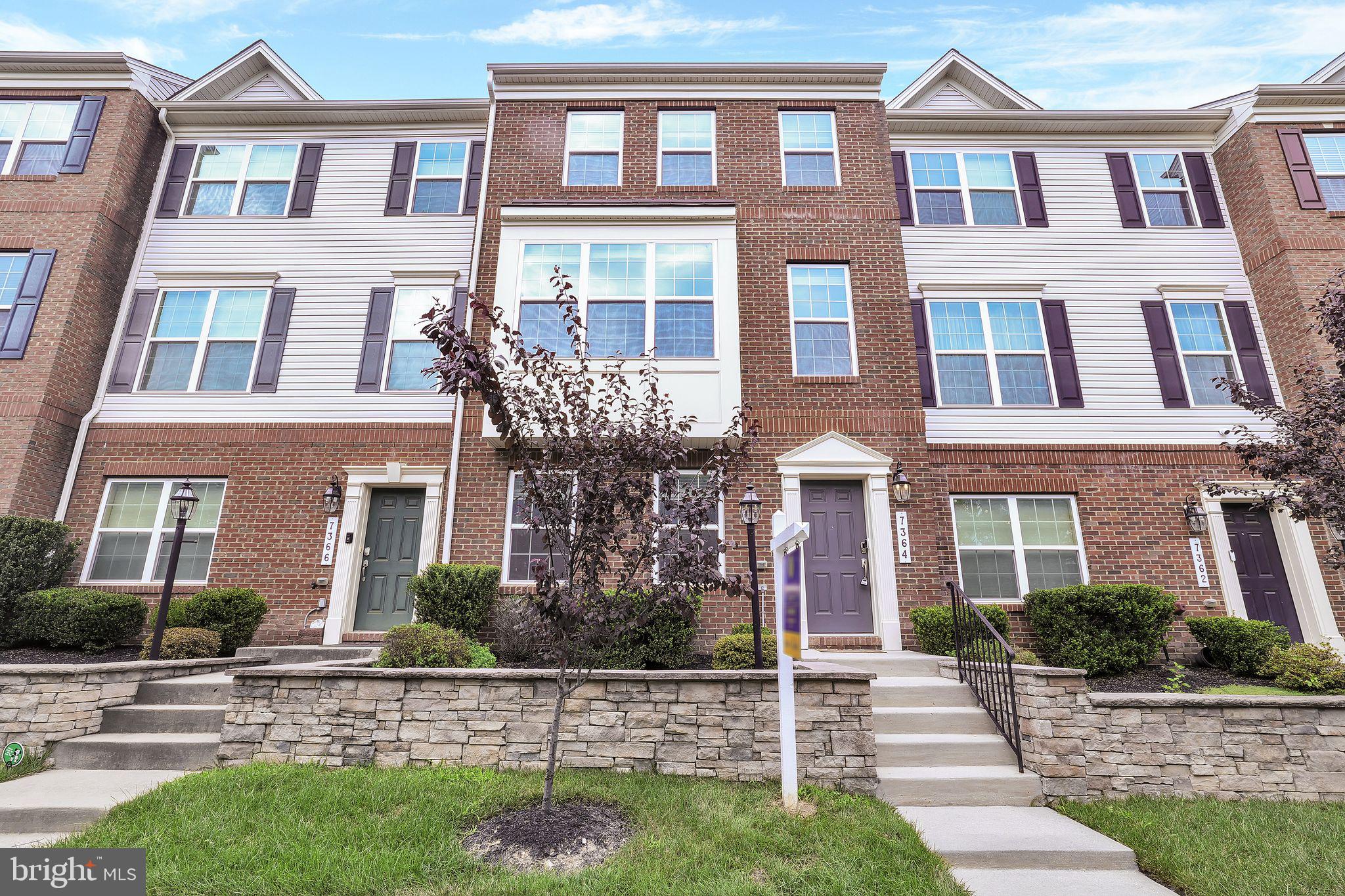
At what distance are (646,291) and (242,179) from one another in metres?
7.81

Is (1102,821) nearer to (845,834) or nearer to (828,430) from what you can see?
(845,834)

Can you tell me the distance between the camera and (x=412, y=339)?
406 inches

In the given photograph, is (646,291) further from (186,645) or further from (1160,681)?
(1160,681)

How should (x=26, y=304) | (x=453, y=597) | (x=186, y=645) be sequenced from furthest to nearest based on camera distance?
1. (x=26, y=304)
2. (x=453, y=597)
3. (x=186, y=645)

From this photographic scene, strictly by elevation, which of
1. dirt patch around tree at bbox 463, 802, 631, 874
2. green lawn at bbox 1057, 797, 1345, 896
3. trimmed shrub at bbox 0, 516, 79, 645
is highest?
trimmed shrub at bbox 0, 516, 79, 645

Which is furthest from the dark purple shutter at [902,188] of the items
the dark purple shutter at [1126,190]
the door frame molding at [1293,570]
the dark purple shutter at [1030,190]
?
the door frame molding at [1293,570]

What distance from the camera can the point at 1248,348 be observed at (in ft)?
34.0

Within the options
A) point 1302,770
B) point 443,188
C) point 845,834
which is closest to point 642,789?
point 845,834

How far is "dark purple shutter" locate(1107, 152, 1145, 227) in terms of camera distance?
11133 millimetres

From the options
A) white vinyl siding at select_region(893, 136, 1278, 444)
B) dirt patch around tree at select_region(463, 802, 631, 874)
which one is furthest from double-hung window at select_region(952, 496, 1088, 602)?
dirt patch around tree at select_region(463, 802, 631, 874)

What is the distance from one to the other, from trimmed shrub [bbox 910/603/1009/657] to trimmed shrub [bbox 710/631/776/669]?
2344mm

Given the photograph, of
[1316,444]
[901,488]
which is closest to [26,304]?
[901,488]

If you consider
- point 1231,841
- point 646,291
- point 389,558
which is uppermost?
point 646,291

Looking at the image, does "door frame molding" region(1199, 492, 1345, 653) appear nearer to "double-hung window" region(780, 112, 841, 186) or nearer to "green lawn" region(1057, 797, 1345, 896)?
"green lawn" region(1057, 797, 1345, 896)
